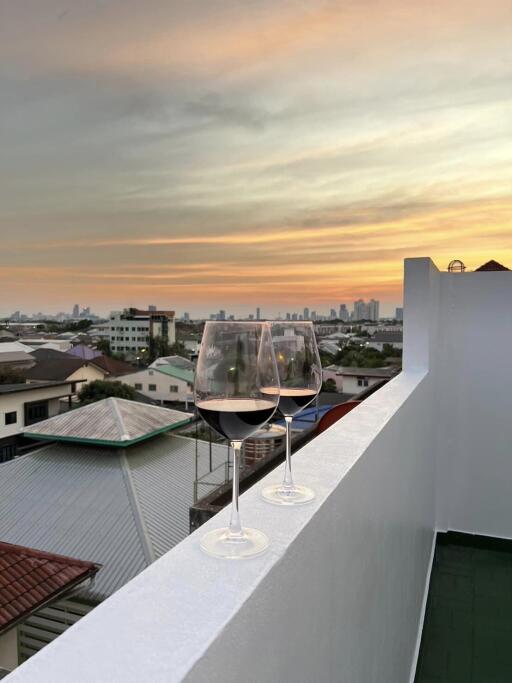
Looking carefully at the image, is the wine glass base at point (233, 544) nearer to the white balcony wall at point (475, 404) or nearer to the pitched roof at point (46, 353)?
the white balcony wall at point (475, 404)

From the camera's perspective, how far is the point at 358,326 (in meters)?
5.74

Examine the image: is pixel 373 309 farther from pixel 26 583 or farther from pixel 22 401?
pixel 22 401

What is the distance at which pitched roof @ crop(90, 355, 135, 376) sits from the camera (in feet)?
64.2

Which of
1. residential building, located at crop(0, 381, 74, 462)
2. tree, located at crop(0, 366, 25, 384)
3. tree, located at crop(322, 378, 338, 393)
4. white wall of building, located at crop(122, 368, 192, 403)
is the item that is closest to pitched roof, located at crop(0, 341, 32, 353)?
tree, located at crop(0, 366, 25, 384)

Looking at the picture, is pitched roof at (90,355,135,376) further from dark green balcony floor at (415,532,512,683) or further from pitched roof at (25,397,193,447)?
dark green balcony floor at (415,532,512,683)

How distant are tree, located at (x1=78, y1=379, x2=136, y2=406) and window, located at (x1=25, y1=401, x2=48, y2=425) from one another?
2123mm

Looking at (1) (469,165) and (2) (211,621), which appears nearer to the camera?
(2) (211,621)

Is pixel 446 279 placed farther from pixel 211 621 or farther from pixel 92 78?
pixel 92 78

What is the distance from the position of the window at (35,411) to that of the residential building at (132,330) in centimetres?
341

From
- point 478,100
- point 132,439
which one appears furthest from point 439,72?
point 132,439

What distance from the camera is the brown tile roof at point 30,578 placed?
468cm

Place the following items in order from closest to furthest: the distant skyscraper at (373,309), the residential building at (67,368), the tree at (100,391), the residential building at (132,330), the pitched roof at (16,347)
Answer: the distant skyscraper at (373,309), the pitched roof at (16,347), the residential building at (67,368), the residential building at (132,330), the tree at (100,391)

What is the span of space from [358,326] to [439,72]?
3.00 m

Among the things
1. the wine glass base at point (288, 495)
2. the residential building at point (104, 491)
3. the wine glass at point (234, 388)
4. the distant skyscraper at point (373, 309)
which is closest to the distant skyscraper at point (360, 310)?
the distant skyscraper at point (373, 309)
